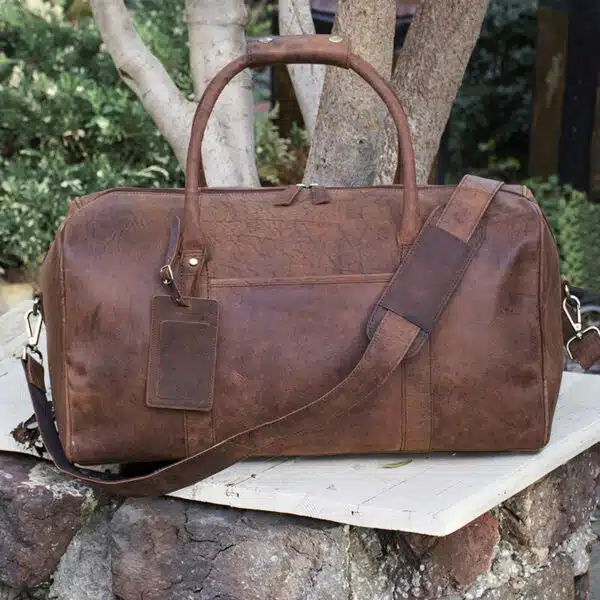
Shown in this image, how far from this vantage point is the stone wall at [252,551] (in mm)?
1837

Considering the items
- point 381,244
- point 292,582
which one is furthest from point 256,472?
point 381,244

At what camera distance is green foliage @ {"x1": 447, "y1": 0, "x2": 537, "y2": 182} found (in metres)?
7.32

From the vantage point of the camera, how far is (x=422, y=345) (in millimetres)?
1828

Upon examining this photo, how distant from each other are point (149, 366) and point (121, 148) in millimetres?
4292

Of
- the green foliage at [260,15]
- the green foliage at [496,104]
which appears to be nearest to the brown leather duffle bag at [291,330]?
the green foliage at [260,15]

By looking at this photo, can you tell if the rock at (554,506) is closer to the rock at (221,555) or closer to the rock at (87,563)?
the rock at (221,555)

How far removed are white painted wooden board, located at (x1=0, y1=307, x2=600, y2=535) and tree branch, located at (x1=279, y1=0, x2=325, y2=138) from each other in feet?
5.22

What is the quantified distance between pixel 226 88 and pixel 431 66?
0.60 metres

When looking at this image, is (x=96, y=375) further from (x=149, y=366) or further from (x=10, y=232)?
(x=10, y=232)

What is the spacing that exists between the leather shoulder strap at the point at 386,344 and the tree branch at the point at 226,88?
1139mm

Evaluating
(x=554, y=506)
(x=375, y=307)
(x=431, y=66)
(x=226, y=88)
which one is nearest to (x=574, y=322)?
(x=554, y=506)

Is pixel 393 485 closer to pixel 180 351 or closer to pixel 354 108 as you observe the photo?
pixel 180 351

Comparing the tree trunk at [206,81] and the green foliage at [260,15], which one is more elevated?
the green foliage at [260,15]

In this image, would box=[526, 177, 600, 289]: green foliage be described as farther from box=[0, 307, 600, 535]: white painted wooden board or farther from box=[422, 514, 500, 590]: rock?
box=[422, 514, 500, 590]: rock
